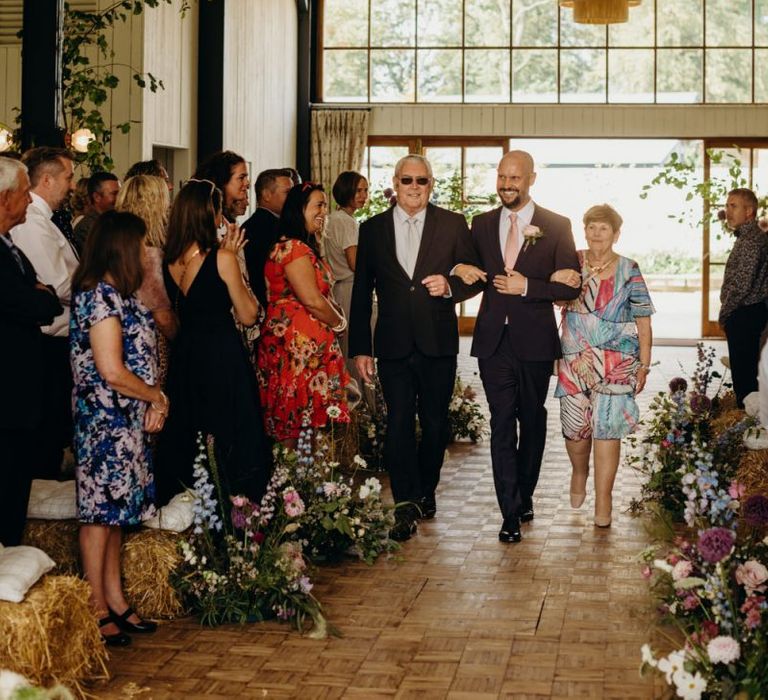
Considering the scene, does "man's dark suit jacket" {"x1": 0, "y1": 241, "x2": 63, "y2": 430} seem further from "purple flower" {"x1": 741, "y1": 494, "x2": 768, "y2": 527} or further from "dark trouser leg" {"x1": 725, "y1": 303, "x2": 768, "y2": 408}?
"dark trouser leg" {"x1": 725, "y1": 303, "x2": 768, "y2": 408}

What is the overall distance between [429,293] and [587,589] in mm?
1522

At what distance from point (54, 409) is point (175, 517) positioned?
2.34 feet

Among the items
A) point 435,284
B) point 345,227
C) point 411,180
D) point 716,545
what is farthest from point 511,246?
point 716,545

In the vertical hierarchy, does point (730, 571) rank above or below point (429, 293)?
below

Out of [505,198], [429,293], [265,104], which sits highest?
[265,104]

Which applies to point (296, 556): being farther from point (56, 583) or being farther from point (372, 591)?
point (56, 583)

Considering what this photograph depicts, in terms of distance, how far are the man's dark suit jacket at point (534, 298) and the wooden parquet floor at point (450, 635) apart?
2.80ft

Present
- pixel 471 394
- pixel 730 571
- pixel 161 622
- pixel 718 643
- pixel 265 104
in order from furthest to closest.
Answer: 1. pixel 265 104
2. pixel 471 394
3. pixel 161 622
4. pixel 730 571
5. pixel 718 643

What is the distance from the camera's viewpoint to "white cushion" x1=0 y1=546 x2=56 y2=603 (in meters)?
3.46

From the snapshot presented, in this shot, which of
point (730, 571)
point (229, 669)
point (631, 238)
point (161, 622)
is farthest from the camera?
point (631, 238)

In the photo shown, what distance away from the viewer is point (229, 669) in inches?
155

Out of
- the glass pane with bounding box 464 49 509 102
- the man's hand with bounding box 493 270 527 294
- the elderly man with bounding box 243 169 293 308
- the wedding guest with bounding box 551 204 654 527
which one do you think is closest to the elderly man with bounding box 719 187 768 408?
the wedding guest with bounding box 551 204 654 527

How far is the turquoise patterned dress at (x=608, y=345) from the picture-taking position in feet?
18.7

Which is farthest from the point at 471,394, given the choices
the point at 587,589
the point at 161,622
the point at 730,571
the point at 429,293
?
the point at 730,571
